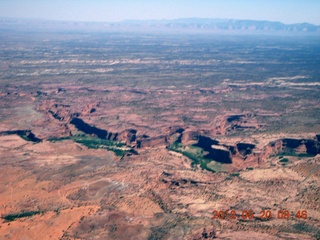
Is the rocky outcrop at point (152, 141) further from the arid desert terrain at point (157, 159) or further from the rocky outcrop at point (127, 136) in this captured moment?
the rocky outcrop at point (127, 136)

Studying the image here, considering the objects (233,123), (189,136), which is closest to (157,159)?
(189,136)

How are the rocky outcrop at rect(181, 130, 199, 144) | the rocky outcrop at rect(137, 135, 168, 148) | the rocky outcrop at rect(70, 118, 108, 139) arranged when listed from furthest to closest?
the rocky outcrop at rect(70, 118, 108, 139)
the rocky outcrop at rect(181, 130, 199, 144)
the rocky outcrop at rect(137, 135, 168, 148)

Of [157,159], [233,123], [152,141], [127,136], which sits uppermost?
[233,123]

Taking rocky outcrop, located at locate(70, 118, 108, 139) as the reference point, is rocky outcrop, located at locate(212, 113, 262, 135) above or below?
above

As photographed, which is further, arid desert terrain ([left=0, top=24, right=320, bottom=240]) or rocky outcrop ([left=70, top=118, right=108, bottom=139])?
rocky outcrop ([left=70, top=118, right=108, bottom=139])

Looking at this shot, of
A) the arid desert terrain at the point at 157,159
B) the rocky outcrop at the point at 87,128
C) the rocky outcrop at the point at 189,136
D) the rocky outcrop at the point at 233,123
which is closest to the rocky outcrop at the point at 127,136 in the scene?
the arid desert terrain at the point at 157,159

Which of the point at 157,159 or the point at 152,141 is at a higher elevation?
the point at 152,141

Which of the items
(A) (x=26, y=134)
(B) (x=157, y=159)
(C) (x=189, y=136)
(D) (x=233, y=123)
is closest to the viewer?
A: (B) (x=157, y=159)

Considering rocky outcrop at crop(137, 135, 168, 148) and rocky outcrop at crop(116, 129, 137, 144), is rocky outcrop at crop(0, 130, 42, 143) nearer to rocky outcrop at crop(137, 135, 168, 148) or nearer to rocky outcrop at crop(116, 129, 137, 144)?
rocky outcrop at crop(116, 129, 137, 144)

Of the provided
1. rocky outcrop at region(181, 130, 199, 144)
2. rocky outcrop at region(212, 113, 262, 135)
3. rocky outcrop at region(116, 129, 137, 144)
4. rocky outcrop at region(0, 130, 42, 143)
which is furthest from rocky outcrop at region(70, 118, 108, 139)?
rocky outcrop at region(212, 113, 262, 135)

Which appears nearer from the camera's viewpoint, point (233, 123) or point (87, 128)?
point (87, 128)

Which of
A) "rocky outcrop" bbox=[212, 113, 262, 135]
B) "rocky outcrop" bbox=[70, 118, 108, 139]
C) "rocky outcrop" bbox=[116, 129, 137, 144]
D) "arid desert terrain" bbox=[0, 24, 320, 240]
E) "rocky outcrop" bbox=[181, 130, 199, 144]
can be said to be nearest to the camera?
"arid desert terrain" bbox=[0, 24, 320, 240]

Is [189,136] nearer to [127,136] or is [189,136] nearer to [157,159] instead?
[127,136]
